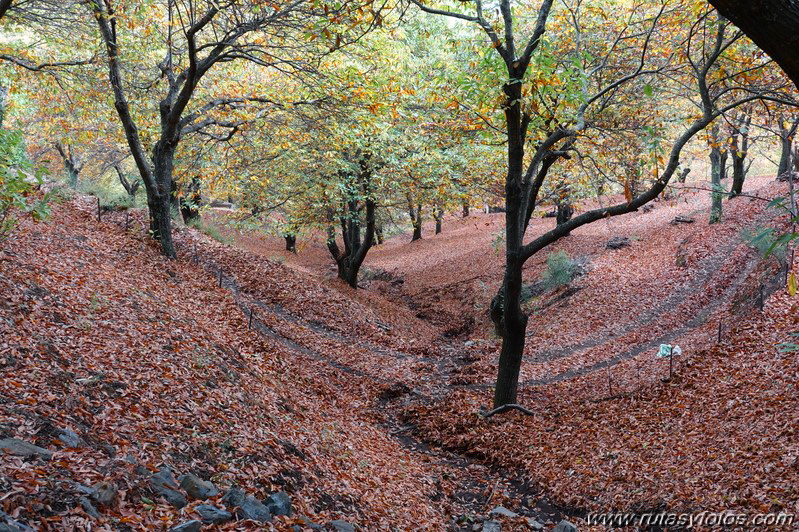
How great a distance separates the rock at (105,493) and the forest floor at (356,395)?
2.2 inches

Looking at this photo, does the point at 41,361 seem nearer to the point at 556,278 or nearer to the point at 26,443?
the point at 26,443

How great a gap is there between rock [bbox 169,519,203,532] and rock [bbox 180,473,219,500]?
0.46 metres

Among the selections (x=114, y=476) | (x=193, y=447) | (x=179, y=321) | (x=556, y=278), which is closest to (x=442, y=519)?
(x=193, y=447)

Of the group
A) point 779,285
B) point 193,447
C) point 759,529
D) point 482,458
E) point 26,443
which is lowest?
point 482,458

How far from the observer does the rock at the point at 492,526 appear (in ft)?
20.0

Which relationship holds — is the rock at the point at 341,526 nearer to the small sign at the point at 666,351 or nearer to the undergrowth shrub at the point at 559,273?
the small sign at the point at 666,351

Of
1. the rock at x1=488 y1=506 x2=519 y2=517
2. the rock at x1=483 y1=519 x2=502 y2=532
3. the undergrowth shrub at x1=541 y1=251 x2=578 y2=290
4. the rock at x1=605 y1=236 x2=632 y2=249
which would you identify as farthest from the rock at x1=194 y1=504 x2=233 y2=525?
the rock at x1=605 y1=236 x2=632 y2=249

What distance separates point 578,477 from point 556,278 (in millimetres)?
12856

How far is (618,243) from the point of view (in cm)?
2150

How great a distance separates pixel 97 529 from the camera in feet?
11.1

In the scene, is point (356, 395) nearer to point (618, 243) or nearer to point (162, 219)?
point (162, 219)

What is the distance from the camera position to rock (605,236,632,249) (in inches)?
840

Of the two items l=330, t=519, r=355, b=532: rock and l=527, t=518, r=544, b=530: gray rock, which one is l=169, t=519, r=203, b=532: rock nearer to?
l=330, t=519, r=355, b=532: rock

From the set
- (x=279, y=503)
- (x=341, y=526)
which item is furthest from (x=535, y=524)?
(x=279, y=503)
